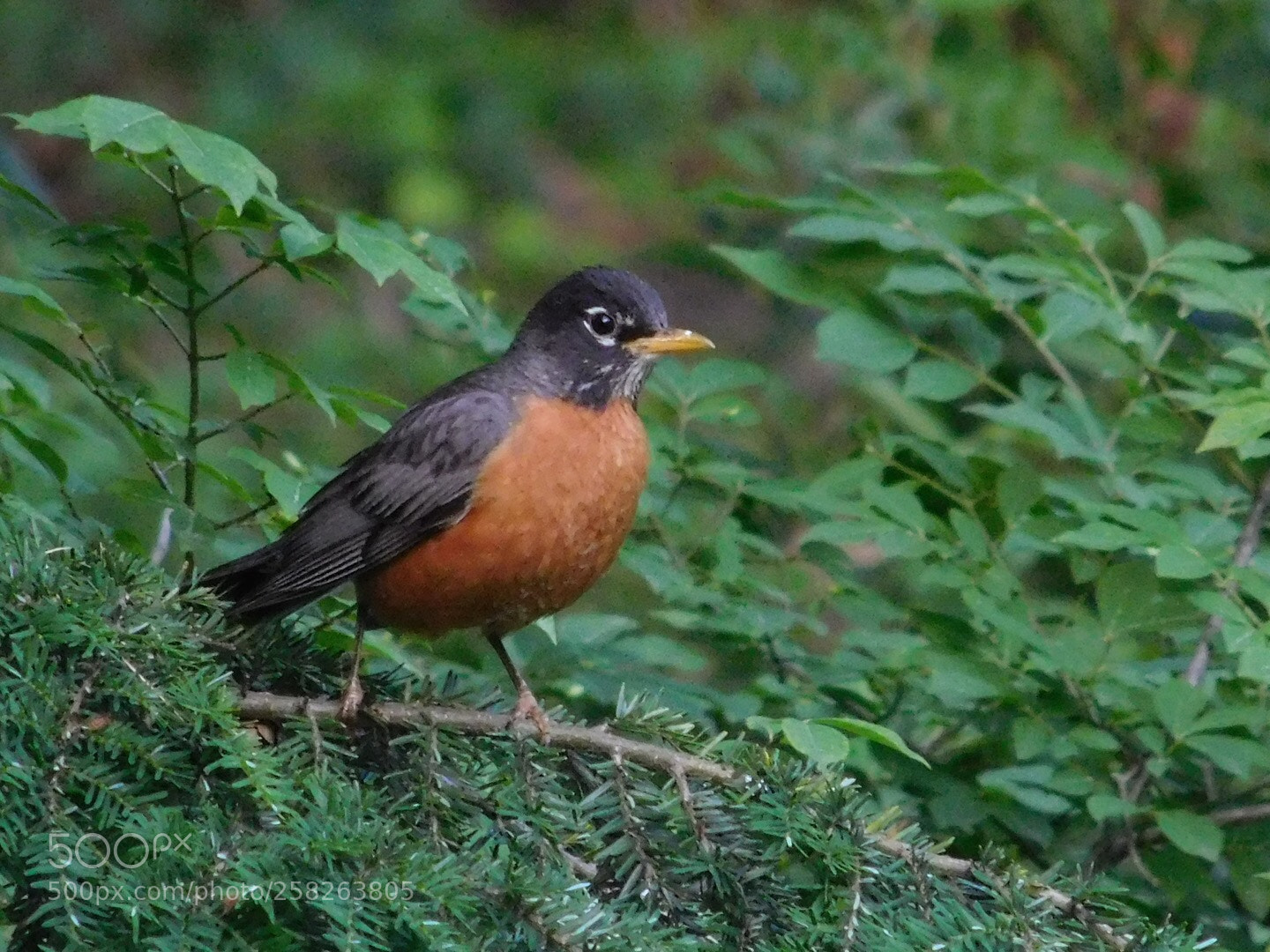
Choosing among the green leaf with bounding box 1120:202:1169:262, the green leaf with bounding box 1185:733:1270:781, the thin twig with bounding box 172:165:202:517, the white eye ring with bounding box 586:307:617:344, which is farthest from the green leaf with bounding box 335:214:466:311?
the green leaf with bounding box 1185:733:1270:781

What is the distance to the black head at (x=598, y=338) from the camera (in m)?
3.62

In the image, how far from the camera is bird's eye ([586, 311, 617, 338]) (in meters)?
3.73

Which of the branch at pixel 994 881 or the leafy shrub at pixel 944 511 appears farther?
the leafy shrub at pixel 944 511

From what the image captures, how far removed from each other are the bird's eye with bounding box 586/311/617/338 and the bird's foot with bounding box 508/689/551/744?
3.94 ft

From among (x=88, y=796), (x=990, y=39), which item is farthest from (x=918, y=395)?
(x=990, y=39)

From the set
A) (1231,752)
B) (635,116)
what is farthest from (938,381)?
(635,116)

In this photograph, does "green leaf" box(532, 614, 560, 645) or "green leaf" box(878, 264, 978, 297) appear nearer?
"green leaf" box(532, 614, 560, 645)

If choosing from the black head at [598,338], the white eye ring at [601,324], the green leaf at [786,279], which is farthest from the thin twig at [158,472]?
the green leaf at [786,279]

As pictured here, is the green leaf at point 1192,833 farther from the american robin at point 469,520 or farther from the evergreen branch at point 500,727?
the american robin at point 469,520

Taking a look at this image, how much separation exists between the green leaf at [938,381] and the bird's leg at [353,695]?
132 centimetres
